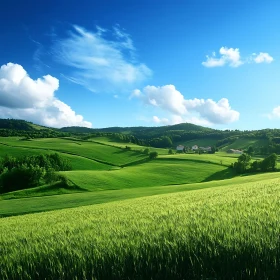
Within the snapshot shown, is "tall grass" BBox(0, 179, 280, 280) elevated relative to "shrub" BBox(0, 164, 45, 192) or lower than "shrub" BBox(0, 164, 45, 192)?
elevated

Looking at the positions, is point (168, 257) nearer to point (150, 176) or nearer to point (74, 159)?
point (150, 176)

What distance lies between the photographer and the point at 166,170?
99.5m

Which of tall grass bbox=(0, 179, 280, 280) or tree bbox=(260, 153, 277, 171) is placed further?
tree bbox=(260, 153, 277, 171)

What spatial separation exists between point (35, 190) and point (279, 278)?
72546mm

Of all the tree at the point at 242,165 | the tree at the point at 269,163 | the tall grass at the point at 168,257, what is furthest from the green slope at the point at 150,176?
the tall grass at the point at 168,257

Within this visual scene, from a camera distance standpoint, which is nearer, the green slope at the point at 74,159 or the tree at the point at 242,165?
the tree at the point at 242,165

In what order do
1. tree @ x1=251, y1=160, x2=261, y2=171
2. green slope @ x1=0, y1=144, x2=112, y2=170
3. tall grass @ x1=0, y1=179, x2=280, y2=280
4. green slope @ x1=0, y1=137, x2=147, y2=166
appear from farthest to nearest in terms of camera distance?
1. green slope @ x1=0, y1=137, x2=147, y2=166
2. green slope @ x1=0, y1=144, x2=112, y2=170
3. tree @ x1=251, y1=160, x2=261, y2=171
4. tall grass @ x1=0, y1=179, x2=280, y2=280

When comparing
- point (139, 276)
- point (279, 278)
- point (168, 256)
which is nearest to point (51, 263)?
point (139, 276)

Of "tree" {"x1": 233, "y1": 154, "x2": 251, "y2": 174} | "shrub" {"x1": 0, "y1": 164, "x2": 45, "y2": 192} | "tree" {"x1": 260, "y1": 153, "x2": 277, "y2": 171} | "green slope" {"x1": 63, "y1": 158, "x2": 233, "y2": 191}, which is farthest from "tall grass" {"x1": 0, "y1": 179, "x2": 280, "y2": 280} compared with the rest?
"tree" {"x1": 260, "y1": 153, "x2": 277, "y2": 171}

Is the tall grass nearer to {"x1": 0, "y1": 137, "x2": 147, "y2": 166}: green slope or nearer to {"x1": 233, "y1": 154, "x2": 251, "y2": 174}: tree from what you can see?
{"x1": 233, "y1": 154, "x2": 251, "y2": 174}: tree

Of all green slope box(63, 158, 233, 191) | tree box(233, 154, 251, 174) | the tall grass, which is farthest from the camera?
tree box(233, 154, 251, 174)

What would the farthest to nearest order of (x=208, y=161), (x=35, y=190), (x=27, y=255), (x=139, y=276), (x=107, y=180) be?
(x=208, y=161) < (x=107, y=180) < (x=35, y=190) < (x=27, y=255) < (x=139, y=276)

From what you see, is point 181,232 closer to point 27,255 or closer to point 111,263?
point 111,263

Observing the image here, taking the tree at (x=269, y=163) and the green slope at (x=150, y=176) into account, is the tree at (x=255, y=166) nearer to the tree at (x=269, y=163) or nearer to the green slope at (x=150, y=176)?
the tree at (x=269, y=163)
